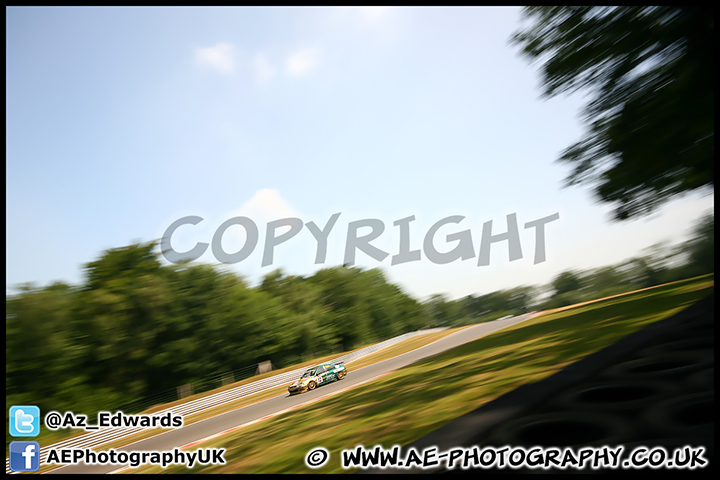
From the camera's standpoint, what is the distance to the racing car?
19578mm

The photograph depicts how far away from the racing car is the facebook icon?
46.6 ft

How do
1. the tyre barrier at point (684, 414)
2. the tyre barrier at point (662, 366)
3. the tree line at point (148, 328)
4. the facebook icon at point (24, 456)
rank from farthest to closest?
the tree line at point (148, 328), the facebook icon at point (24, 456), the tyre barrier at point (662, 366), the tyre barrier at point (684, 414)

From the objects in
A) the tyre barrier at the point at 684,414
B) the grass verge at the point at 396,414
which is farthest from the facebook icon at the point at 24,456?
the tyre barrier at the point at 684,414

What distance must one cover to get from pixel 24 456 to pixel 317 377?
15.5m

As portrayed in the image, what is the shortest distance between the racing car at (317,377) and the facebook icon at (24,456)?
46.6 feet

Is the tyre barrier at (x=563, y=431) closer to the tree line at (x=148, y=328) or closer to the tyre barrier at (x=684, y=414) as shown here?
the tyre barrier at (x=684, y=414)

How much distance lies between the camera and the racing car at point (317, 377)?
19578 millimetres

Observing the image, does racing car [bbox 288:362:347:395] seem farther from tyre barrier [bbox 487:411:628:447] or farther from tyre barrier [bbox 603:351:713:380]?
tyre barrier [bbox 487:411:628:447]

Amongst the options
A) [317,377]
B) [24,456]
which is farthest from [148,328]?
[24,456]

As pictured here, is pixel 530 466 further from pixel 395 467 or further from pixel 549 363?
pixel 549 363

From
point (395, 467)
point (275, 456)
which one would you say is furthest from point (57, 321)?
point (395, 467)

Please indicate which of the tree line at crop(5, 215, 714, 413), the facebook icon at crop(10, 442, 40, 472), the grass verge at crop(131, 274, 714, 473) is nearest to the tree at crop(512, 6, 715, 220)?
the grass verge at crop(131, 274, 714, 473)

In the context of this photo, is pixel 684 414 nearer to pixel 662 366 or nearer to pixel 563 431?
pixel 563 431

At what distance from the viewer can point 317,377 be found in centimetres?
2050
